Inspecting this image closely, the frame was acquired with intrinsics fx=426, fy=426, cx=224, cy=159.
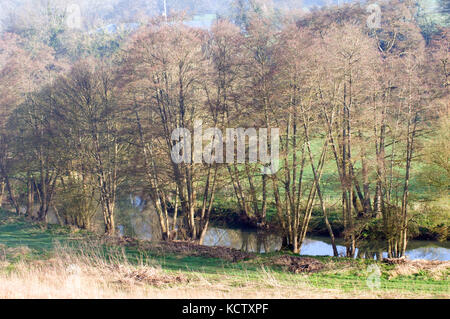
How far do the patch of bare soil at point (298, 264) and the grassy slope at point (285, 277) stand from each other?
272mm

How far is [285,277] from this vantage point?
35.7 feet

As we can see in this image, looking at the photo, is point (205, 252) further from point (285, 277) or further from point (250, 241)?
point (250, 241)

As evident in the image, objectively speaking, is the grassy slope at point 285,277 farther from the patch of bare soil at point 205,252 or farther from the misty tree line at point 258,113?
the misty tree line at point 258,113

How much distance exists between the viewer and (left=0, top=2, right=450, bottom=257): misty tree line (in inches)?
611

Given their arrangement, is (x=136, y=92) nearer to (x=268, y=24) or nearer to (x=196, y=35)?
(x=196, y=35)

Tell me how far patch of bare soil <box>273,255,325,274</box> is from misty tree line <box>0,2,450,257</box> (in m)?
2.98

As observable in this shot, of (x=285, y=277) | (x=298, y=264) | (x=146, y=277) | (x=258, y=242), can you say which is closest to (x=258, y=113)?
(x=258, y=242)

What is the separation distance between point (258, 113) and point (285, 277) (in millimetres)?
7710

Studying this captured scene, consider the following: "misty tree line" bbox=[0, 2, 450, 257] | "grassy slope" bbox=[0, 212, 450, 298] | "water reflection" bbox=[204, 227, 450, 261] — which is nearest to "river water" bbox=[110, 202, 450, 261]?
"water reflection" bbox=[204, 227, 450, 261]

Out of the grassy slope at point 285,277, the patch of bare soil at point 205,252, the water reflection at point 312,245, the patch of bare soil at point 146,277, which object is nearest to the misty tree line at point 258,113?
the water reflection at point 312,245

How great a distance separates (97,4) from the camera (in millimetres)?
86875

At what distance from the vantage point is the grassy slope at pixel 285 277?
891cm
